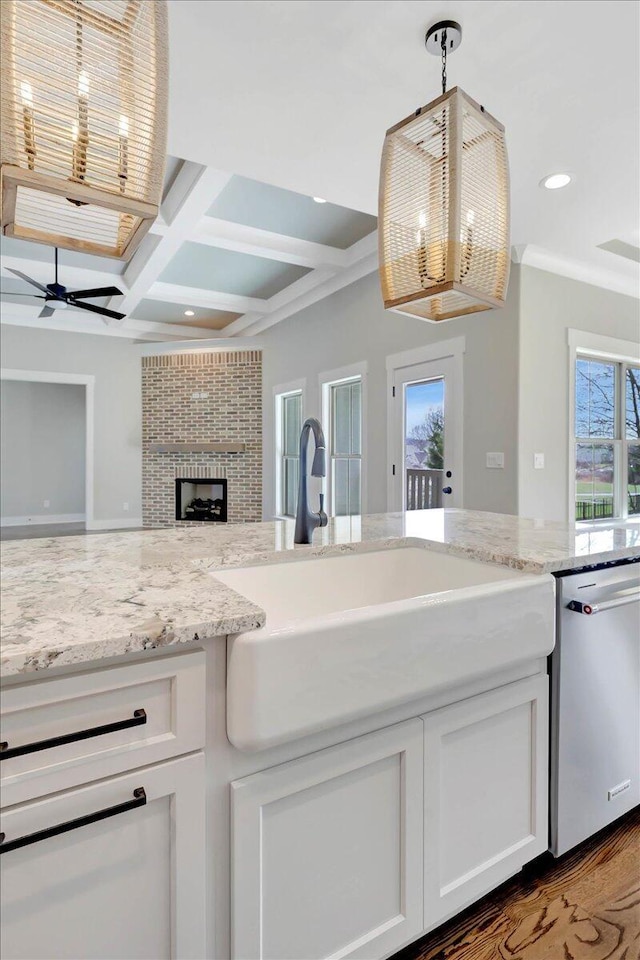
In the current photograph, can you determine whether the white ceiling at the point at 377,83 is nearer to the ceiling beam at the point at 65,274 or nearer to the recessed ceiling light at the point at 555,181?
the recessed ceiling light at the point at 555,181

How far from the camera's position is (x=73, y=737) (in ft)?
2.49

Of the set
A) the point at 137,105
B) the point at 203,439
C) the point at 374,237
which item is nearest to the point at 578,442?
the point at 374,237

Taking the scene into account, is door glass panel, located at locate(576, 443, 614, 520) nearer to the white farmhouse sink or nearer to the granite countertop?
the granite countertop

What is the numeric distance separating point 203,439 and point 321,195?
16.5 feet

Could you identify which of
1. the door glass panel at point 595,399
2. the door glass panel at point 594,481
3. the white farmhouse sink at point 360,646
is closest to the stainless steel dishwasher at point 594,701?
the white farmhouse sink at point 360,646

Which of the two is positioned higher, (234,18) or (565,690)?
(234,18)

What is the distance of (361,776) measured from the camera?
40.9 inches

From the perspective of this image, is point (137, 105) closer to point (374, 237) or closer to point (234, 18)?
point (234, 18)

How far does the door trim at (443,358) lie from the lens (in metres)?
A: 3.90

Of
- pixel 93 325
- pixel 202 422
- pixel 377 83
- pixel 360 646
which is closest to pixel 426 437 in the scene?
pixel 377 83

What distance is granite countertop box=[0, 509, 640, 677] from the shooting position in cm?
79

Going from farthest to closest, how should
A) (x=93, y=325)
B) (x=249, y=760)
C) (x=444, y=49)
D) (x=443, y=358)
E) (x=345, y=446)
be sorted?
(x=93, y=325) < (x=345, y=446) < (x=443, y=358) < (x=444, y=49) < (x=249, y=760)

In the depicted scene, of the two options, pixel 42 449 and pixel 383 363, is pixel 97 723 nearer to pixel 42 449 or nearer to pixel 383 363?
pixel 383 363

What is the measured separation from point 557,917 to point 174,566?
51.0 inches
